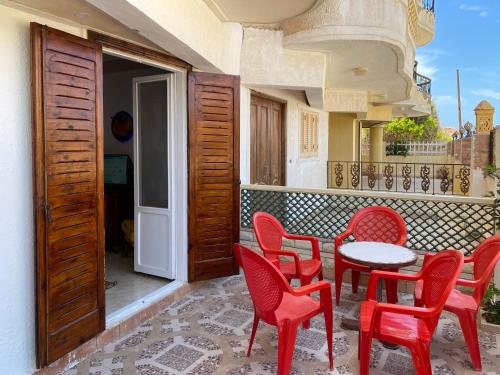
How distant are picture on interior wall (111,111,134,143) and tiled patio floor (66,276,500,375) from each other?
9.06 ft

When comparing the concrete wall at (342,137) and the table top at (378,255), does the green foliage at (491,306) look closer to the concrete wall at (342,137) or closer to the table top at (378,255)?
the table top at (378,255)

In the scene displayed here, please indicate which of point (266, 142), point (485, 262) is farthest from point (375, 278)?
point (266, 142)

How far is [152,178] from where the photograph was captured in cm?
443

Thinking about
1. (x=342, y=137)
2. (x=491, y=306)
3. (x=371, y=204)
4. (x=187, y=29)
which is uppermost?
(x=187, y=29)

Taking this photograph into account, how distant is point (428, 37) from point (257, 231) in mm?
9118

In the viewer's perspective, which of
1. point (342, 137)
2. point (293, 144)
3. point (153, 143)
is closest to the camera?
point (153, 143)

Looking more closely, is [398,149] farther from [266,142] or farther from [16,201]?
[16,201]

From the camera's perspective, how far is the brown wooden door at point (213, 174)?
4.08 m

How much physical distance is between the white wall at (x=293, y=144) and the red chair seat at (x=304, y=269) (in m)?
1.88

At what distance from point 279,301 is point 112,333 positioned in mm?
1571

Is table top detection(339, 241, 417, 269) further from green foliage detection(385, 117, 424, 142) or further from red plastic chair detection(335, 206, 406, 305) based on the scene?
green foliage detection(385, 117, 424, 142)

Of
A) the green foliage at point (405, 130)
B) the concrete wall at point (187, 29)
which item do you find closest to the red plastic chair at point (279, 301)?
the concrete wall at point (187, 29)

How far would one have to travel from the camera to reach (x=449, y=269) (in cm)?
230

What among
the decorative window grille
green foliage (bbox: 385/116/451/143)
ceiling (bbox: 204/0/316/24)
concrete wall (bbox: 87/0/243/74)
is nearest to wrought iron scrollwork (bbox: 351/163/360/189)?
the decorative window grille
